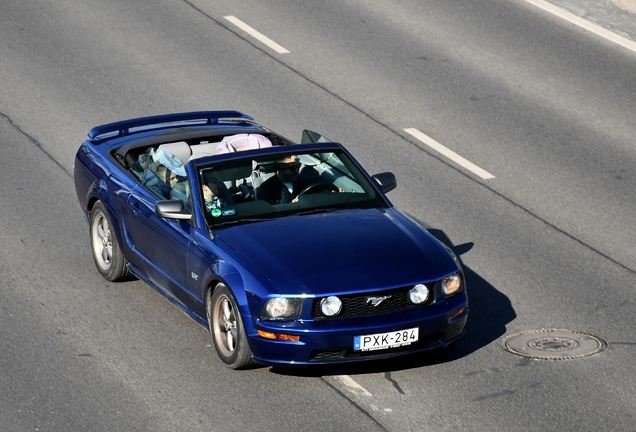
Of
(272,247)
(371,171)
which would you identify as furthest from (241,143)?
(371,171)

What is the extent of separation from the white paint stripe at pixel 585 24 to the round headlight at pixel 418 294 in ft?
31.6

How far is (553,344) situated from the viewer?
8.40 meters

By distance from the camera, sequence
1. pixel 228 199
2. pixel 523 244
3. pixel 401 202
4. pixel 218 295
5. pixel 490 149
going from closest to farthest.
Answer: pixel 218 295
pixel 228 199
pixel 523 244
pixel 401 202
pixel 490 149

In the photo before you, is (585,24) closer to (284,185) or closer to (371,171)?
(371,171)

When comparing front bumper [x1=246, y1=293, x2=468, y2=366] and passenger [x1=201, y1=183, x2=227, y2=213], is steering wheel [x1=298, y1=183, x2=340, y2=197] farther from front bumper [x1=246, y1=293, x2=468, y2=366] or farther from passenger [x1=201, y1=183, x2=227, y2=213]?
front bumper [x1=246, y1=293, x2=468, y2=366]

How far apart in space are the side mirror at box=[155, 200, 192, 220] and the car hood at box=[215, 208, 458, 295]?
0.35 m

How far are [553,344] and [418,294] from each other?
4.55 feet

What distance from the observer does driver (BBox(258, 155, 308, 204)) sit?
341 inches

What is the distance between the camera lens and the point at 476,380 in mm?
7750

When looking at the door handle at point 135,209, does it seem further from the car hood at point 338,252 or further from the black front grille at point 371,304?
the black front grille at point 371,304

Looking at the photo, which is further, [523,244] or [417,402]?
[523,244]

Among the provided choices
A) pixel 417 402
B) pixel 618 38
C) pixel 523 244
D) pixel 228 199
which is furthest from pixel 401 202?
pixel 618 38

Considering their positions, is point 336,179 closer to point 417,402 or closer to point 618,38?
point 417,402

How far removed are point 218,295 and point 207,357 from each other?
1.75 ft
